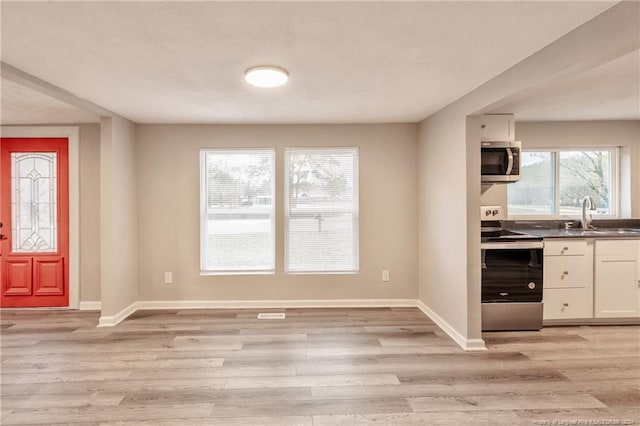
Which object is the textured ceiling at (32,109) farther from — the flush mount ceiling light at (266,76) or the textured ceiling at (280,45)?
the flush mount ceiling light at (266,76)

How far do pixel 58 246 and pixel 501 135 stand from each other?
5211 millimetres

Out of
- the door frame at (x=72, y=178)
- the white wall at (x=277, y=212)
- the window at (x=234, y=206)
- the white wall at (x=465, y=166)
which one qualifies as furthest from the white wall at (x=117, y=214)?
the white wall at (x=465, y=166)

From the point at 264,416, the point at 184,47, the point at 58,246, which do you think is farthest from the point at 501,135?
the point at 58,246

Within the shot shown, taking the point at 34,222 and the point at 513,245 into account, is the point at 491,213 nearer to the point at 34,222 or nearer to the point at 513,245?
the point at 513,245

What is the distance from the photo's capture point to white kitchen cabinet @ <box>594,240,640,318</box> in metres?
4.05

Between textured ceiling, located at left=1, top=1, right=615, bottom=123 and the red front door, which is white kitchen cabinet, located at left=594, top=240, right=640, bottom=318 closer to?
textured ceiling, located at left=1, top=1, right=615, bottom=123

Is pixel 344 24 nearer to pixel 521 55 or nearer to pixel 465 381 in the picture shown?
pixel 521 55

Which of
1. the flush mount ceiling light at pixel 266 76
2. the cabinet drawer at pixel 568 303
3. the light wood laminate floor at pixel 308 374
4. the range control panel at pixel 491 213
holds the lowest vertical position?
the light wood laminate floor at pixel 308 374

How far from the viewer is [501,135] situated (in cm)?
398

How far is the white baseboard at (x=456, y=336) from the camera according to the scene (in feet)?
11.5

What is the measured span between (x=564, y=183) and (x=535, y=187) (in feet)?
1.21

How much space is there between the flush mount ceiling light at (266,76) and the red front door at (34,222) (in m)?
3.22

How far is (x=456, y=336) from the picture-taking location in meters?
3.72

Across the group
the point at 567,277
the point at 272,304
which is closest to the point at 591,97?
the point at 567,277
